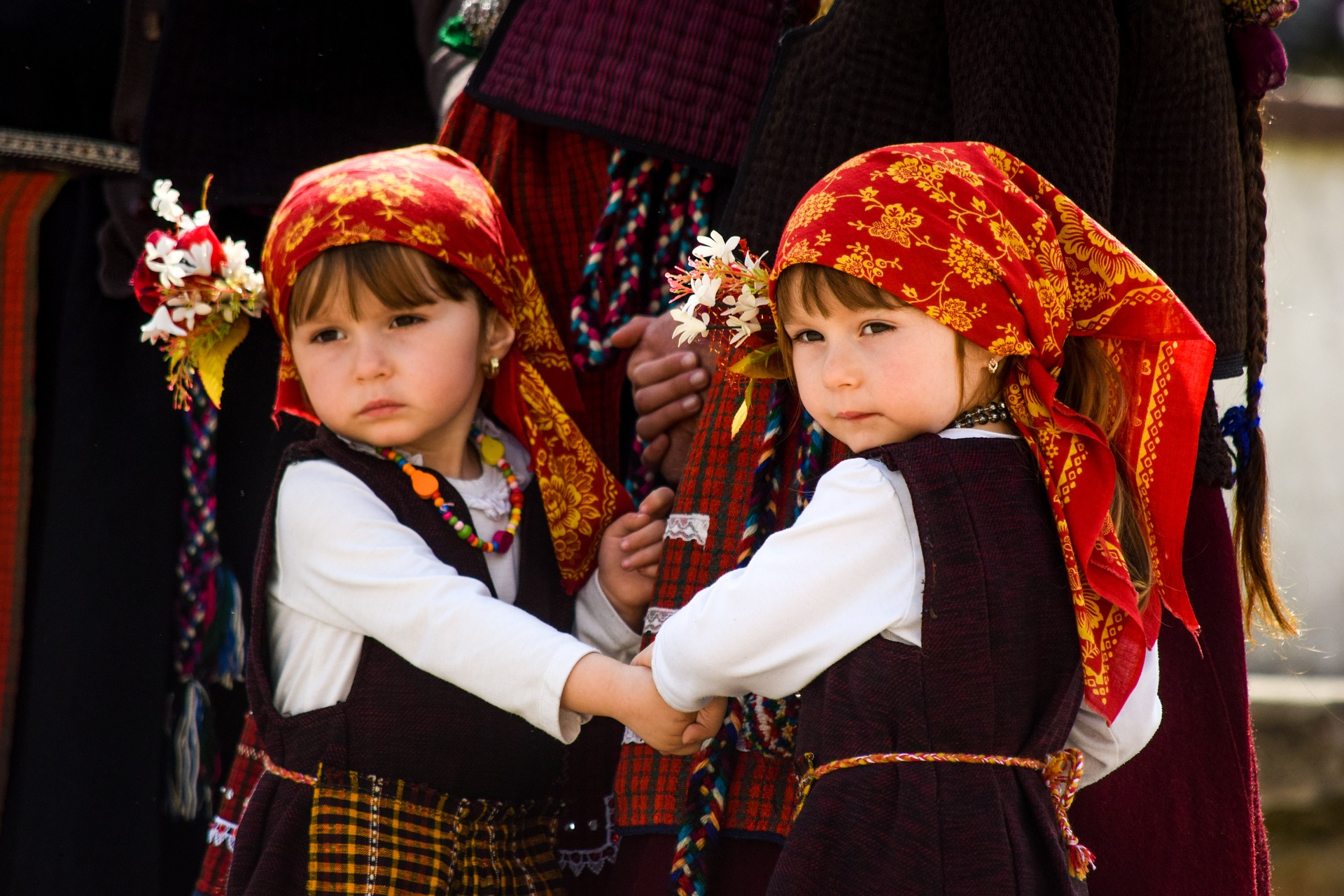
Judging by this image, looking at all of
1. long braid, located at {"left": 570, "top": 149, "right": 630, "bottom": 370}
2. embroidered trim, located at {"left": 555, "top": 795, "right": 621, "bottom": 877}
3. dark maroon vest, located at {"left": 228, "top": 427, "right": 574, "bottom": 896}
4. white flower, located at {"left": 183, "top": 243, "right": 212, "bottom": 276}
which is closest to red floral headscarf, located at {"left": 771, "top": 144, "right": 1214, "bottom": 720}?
long braid, located at {"left": 570, "top": 149, "right": 630, "bottom": 370}

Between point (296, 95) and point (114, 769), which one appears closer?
point (114, 769)

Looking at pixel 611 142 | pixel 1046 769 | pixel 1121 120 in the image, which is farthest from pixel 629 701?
pixel 1121 120

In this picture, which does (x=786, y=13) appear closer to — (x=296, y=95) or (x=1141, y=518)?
(x=1141, y=518)

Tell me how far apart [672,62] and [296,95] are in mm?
924

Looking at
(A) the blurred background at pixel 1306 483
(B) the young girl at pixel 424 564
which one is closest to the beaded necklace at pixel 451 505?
(B) the young girl at pixel 424 564

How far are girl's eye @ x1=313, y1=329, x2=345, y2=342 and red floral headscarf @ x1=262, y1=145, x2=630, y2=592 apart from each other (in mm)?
68

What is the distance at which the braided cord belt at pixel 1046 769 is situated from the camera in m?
1.35

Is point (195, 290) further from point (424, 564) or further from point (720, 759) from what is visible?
point (720, 759)

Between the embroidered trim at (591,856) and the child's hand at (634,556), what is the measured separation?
27 cm

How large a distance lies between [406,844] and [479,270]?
0.78 m

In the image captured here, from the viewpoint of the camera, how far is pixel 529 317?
2.00 meters

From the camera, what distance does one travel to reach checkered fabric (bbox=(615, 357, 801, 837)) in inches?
61.2

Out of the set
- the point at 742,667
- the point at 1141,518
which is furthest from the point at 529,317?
the point at 1141,518

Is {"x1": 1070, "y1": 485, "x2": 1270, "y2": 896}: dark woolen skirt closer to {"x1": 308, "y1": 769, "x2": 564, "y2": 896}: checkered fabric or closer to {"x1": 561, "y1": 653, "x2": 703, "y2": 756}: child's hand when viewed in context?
{"x1": 561, "y1": 653, "x2": 703, "y2": 756}: child's hand
